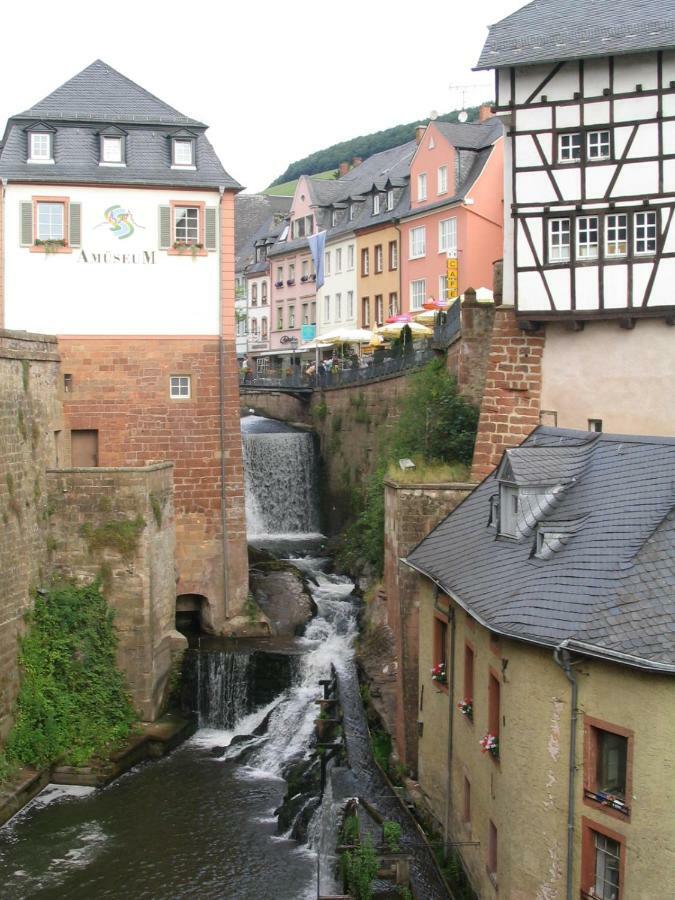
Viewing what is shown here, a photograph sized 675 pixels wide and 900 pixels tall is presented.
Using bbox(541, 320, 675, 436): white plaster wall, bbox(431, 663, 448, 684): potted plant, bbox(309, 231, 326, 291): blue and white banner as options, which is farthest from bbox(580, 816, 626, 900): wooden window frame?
bbox(309, 231, 326, 291): blue and white banner

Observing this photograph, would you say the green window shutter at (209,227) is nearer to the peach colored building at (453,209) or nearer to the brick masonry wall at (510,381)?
the brick masonry wall at (510,381)

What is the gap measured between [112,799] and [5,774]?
1932 millimetres

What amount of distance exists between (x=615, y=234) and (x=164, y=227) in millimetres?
11180

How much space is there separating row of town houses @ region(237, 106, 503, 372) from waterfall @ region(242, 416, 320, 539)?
7934 mm

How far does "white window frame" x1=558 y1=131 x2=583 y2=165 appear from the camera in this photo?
23797mm

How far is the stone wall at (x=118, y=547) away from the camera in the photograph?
83.2ft

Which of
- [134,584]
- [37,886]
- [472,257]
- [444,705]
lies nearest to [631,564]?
[444,705]

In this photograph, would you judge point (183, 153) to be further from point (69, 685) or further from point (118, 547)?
point (69, 685)

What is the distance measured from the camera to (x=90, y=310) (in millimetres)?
29484

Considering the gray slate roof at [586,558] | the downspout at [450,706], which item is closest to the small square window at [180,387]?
the gray slate roof at [586,558]

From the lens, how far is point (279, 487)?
4012cm

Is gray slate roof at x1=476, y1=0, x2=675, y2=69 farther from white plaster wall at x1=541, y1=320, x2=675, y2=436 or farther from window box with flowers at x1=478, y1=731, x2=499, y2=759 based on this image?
window box with flowers at x1=478, y1=731, x2=499, y2=759

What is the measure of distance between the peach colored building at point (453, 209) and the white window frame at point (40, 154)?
16.1 m

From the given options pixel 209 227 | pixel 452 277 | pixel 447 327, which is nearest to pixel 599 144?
pixel 447 327
